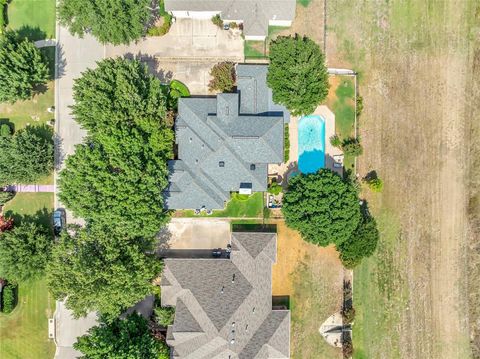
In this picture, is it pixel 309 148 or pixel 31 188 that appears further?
pixel 31 188

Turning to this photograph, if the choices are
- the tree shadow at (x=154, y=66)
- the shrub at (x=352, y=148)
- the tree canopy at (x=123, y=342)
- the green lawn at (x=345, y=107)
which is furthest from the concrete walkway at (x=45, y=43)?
the shrub at (x=352, y=148)

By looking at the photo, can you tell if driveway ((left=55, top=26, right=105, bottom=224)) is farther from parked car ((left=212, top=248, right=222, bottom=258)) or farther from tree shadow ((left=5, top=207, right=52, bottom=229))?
parked car ((left=212, top=248, right=222, bottom=258))

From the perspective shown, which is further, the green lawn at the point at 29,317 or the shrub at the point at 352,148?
the green lawn at the point at 29,317

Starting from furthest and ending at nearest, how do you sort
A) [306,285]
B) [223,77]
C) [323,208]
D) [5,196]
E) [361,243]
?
[306,285]
[5,196]
[223,77]
[361,243]
[323,208]

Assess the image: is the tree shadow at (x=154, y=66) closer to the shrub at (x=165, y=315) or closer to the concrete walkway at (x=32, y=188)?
the concrete walkway at (x=32, y=188)

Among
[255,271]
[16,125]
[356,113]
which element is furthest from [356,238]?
[16,125]

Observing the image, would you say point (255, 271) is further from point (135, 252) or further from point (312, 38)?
point (312, 38)

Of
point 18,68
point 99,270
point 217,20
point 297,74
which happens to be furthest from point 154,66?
point 99,270

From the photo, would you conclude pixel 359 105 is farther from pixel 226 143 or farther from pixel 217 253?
pixel 217 253
